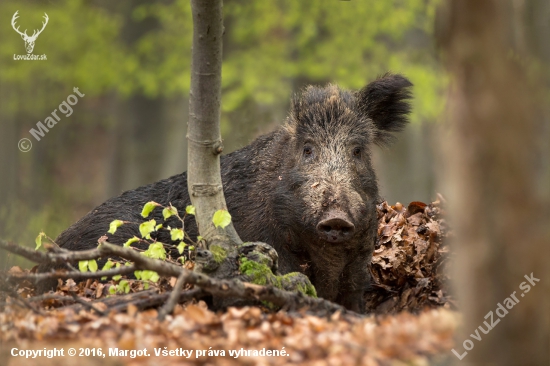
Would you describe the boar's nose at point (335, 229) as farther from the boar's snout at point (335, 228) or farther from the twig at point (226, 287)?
the twig at point (226, 287)

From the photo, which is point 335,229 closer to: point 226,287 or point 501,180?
point 226,287

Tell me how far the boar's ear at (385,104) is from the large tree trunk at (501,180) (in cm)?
490

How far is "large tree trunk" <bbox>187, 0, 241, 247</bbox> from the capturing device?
557 cm

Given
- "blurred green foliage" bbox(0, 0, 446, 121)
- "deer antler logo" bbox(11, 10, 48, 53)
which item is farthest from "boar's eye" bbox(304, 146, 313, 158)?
"deer antler logo" bbox(11, 10, 48, 53)

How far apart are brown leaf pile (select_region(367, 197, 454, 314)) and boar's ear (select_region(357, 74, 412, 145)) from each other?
3.61 feet

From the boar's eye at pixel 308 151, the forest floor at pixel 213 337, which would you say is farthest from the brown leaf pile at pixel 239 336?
the boar's eye at pixel 308 151

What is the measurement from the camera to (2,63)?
17953 mm

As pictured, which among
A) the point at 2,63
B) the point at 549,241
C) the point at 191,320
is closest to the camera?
the point at 549,241

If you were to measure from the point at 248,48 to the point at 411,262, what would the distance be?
1277 cm

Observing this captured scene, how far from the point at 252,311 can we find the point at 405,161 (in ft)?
44.9

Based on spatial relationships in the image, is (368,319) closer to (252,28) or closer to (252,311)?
(252,311)

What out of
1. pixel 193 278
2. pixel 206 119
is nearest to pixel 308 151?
pixel 206 119

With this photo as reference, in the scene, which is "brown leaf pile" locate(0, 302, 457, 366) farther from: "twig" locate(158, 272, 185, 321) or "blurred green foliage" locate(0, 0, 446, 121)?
"blurred green foliage" locate(0, 0, 446, 121)

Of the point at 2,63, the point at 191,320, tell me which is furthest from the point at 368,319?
the point at 2,63
